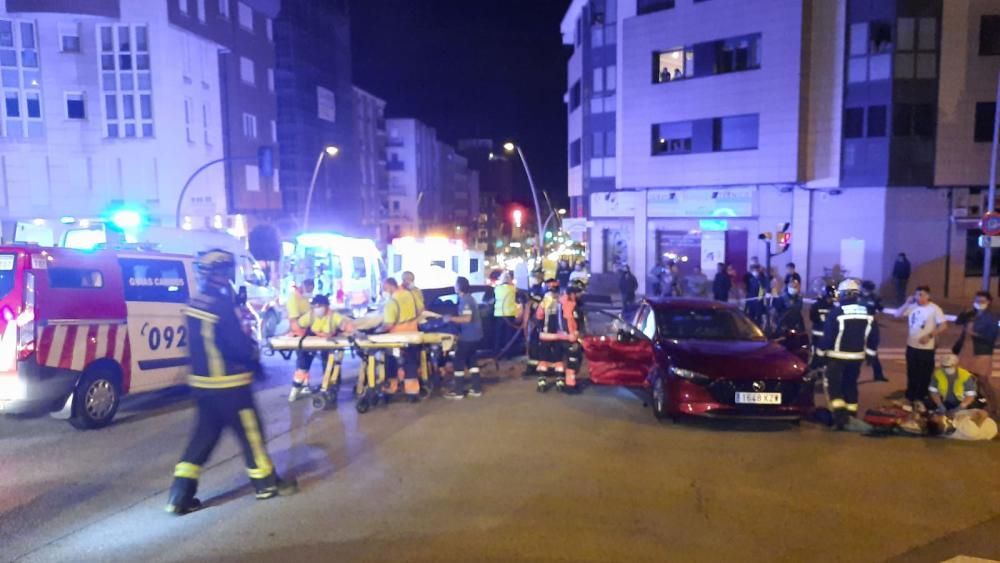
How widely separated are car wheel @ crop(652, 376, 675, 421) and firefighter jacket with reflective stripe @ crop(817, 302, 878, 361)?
6.66 feet

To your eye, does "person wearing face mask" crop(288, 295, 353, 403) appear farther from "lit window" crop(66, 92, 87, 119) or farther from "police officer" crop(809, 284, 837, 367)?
"lit window" crop(66, 92, 87, 119)

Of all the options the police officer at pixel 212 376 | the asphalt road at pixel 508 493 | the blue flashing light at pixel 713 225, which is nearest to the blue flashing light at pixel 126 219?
the asphalt road at pixel 508 493

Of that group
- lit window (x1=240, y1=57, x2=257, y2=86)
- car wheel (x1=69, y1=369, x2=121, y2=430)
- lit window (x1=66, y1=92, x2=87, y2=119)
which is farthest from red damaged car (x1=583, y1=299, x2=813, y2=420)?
lit window (x1=240, y1=57, x2=257, y2=86)

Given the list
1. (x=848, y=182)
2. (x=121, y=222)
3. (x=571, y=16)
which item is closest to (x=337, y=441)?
(x=121, y=222)

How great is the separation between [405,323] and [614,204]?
27671mm

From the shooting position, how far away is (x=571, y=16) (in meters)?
44.9

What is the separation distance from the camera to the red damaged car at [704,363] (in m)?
8.95

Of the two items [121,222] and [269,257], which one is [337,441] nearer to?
[121,222]

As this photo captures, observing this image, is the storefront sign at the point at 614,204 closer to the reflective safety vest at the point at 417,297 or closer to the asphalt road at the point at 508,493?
the reflective safety vest at the point at 417,297

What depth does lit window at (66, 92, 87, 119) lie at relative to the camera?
36.6 metres

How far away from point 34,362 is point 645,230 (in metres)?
29.1

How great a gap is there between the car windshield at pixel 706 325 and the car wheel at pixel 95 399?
705 centimetres

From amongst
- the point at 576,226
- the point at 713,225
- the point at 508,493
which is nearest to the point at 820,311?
the point at 508,493

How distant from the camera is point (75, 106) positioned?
121ft
